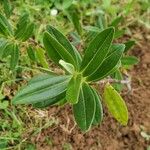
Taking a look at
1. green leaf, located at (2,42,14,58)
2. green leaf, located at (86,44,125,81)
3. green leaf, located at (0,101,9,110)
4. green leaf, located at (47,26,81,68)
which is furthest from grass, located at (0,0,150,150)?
green leaf, located at (86,44,125,81)

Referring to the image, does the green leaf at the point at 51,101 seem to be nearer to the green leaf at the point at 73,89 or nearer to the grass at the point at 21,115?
the green leaf at the point at 73,89

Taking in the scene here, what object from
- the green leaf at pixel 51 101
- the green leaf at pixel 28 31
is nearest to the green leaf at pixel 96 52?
the green leaf at pixel 51 101

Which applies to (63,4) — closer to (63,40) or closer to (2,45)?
(2,45)

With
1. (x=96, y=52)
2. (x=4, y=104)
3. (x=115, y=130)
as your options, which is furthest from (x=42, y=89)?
(x=115, y=130)

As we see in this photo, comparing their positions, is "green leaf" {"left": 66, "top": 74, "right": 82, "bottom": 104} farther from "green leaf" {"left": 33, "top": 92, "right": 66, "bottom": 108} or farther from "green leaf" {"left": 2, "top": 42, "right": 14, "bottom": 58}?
"green leaf" {"left": 2, "top": 42, "right": 14, "bottom": 58}

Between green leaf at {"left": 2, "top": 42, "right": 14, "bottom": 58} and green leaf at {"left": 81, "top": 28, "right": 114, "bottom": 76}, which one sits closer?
green leaf at {"left": 81, "top": 28, "right": 114, "bottom": 76}

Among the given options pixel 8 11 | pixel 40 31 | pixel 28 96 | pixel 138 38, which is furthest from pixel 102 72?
pixel 138 38

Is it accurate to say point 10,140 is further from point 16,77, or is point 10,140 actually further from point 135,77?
point 135,77
